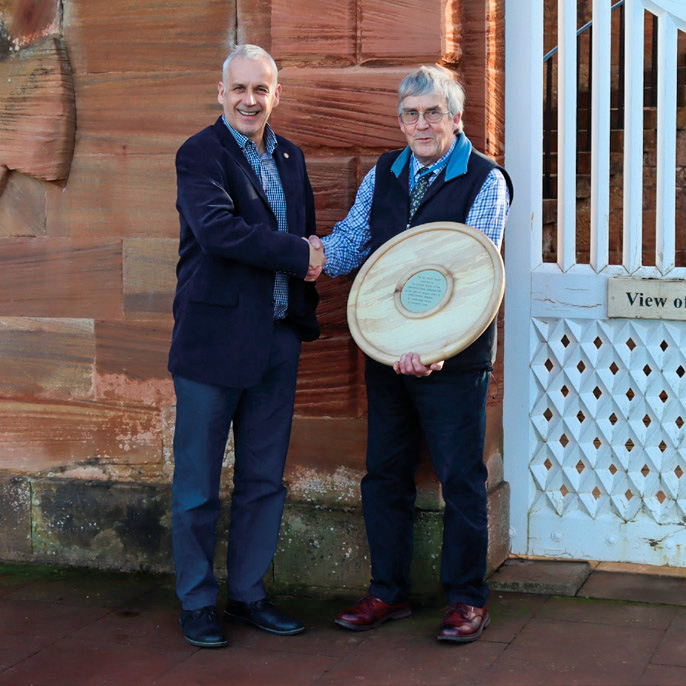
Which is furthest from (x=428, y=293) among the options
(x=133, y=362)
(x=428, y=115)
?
(x=133, y=362)

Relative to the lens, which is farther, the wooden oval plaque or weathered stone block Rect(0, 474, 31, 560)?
weathered stone block Rect(0, 474, 31, 560)

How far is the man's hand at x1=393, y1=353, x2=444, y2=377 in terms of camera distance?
11.8ft

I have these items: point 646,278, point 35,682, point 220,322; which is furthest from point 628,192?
point 35,682

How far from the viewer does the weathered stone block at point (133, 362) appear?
4.66 meters

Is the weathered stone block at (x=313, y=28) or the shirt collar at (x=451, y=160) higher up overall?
the weathered stone block at (x=313, y=28)

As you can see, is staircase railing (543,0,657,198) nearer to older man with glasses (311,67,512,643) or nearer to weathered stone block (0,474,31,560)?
older man with glasses (311,67,512,643)

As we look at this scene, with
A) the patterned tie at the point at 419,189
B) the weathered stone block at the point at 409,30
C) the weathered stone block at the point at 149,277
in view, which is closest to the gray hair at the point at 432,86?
the patterned tie at the point at 419,189

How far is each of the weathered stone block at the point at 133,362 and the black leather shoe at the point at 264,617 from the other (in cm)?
97

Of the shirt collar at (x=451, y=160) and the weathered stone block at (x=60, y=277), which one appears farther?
the weathered stone block at (x=60, y=277)

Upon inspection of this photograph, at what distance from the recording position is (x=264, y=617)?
4.04 metres

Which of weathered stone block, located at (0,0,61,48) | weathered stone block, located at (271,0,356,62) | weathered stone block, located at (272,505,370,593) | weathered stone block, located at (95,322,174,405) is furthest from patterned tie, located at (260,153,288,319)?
weathered stone block, located at (0,0,61,48)

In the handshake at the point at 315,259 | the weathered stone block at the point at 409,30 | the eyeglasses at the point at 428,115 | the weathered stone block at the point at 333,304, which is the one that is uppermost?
the weathered stone block at the point at 409,30

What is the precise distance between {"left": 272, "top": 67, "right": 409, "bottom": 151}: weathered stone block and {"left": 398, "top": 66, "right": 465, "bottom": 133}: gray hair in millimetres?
443

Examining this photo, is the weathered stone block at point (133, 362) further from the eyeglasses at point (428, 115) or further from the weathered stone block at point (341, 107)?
the eyeglasses at point (428, 115)
